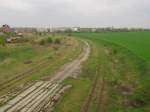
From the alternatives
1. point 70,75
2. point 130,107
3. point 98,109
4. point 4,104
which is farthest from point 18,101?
point 70,75

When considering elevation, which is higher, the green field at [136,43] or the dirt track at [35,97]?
the dirt track at [35,97]

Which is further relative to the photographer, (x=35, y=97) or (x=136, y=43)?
(x=136, y=43)

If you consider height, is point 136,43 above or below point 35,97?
below

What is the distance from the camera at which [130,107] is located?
44.7 feet

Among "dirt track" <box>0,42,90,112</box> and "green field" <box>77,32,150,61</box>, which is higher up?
"dirt track" <box>0,42,90,112</box>

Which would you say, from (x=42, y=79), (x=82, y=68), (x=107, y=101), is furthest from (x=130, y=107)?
(x=82, y=68)

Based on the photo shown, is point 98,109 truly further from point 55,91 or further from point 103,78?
point 103,78

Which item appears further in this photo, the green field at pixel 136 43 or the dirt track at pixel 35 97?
the green field at pixel 136 43

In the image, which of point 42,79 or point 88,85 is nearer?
point 88,85

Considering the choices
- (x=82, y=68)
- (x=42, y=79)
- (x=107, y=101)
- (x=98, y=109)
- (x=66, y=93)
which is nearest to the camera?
(x=98, y=109)

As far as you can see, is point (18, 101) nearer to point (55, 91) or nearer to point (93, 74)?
point (55, 91)

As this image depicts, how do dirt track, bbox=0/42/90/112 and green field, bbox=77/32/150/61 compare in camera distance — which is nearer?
dirt track, bbox=0/42/90/112

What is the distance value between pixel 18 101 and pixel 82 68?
40.2 feet

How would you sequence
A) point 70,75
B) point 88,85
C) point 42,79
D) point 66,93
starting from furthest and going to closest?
point 70,75, point 42,79, point 88,85, point 66,93
